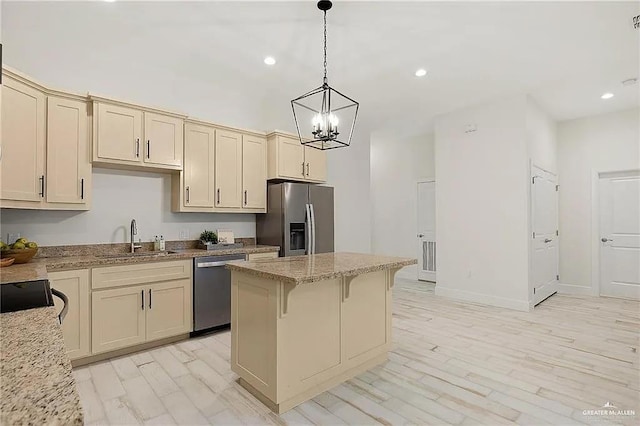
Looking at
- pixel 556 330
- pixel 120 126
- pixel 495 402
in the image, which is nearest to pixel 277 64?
pixel 120 126

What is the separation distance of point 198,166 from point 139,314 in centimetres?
171

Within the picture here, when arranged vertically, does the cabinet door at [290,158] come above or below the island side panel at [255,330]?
above

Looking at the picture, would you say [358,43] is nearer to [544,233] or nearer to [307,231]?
[307,231]

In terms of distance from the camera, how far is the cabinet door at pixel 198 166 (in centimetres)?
380

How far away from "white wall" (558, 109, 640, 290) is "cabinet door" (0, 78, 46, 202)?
730 cm

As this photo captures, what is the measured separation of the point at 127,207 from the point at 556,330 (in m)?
5.01

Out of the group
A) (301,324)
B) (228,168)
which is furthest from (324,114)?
(228,168)

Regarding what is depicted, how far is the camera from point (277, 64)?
12.4 feet

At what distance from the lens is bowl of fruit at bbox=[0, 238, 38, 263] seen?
8.50ft

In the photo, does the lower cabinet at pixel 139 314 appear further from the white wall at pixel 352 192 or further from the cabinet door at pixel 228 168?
the white wall at pixel 352 192

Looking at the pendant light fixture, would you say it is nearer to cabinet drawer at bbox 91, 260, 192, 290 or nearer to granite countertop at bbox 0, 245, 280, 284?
granite countertop at bbox 0, 245, 280, 284

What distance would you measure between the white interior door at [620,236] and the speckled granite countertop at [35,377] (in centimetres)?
706

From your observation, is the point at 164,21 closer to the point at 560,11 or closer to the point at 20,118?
the point at 20,118

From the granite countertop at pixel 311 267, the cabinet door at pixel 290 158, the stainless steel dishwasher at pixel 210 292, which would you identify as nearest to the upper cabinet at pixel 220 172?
the cabinet door at pixel 290 158
